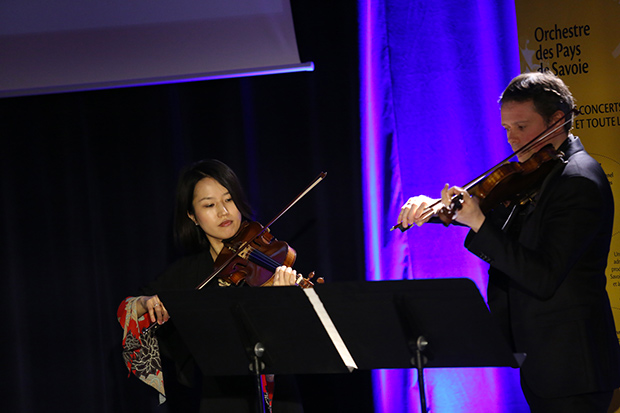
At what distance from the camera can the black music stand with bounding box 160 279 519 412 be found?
1.51 metres

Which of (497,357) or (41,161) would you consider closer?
(497,357)

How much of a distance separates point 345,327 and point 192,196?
0.97m

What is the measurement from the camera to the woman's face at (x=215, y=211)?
2.28 meters

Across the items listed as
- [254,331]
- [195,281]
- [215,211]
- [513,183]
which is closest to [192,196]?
[215,211]

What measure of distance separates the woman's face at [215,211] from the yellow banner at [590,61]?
5.03 ft

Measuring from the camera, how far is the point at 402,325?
1570 millimetres

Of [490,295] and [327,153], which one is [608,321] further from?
[327,153]

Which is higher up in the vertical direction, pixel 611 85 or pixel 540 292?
pixel 611 85

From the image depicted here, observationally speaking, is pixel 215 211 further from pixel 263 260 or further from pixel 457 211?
pixel 457 211

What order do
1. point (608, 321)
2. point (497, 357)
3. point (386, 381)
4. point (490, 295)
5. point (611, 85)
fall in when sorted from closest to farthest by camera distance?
1. point (497, 357)
2. point (608, 321)
3. point (490, 295)
4. point (611, 85)
5. point (386, 381)

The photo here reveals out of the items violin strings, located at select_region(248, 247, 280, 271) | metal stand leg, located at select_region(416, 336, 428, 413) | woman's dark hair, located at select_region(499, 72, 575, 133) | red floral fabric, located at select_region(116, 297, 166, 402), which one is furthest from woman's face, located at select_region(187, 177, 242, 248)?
woman's dark hair, located at select_region(499, 72, 575, 133)

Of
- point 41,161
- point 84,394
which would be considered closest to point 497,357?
point 84,394

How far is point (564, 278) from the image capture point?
1634 mm

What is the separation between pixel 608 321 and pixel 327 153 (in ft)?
5.25
